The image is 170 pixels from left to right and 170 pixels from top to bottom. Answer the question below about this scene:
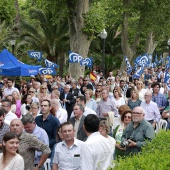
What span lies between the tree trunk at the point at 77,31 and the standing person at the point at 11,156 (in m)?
17.7

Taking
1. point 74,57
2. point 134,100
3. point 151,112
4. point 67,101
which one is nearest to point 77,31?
point 74,57

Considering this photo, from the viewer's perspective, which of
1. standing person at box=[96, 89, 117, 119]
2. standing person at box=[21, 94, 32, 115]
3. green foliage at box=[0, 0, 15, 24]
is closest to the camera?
standing person at box=[21, 94, 32, 115]

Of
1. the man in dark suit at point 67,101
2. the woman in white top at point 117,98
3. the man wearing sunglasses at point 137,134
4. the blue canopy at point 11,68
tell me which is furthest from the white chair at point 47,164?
the blue canopy at point 11,68

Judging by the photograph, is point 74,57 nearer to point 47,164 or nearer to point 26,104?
point 26,104

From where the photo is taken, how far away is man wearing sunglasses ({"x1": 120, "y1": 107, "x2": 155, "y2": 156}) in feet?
24.3

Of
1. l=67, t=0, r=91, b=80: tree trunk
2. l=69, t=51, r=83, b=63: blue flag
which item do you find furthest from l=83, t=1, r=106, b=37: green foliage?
l=69, t=51, r=83, b=63: blue flag

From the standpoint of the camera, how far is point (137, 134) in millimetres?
7461

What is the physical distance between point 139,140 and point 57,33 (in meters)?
26.3

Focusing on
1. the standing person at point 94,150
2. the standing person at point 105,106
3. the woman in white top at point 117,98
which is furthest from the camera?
the woman in white top at point 117,98

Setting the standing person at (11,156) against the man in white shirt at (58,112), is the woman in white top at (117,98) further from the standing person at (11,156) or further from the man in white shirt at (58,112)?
the standing person at (11,156)

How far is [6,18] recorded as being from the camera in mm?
20359

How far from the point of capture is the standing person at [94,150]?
5695mm

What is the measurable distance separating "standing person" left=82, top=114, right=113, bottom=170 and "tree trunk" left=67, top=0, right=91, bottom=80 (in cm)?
1743

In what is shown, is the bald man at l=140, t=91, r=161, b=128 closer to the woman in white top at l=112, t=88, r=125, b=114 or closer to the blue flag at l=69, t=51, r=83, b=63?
the woman in white top at l=112, t=88, r=125, b=114
